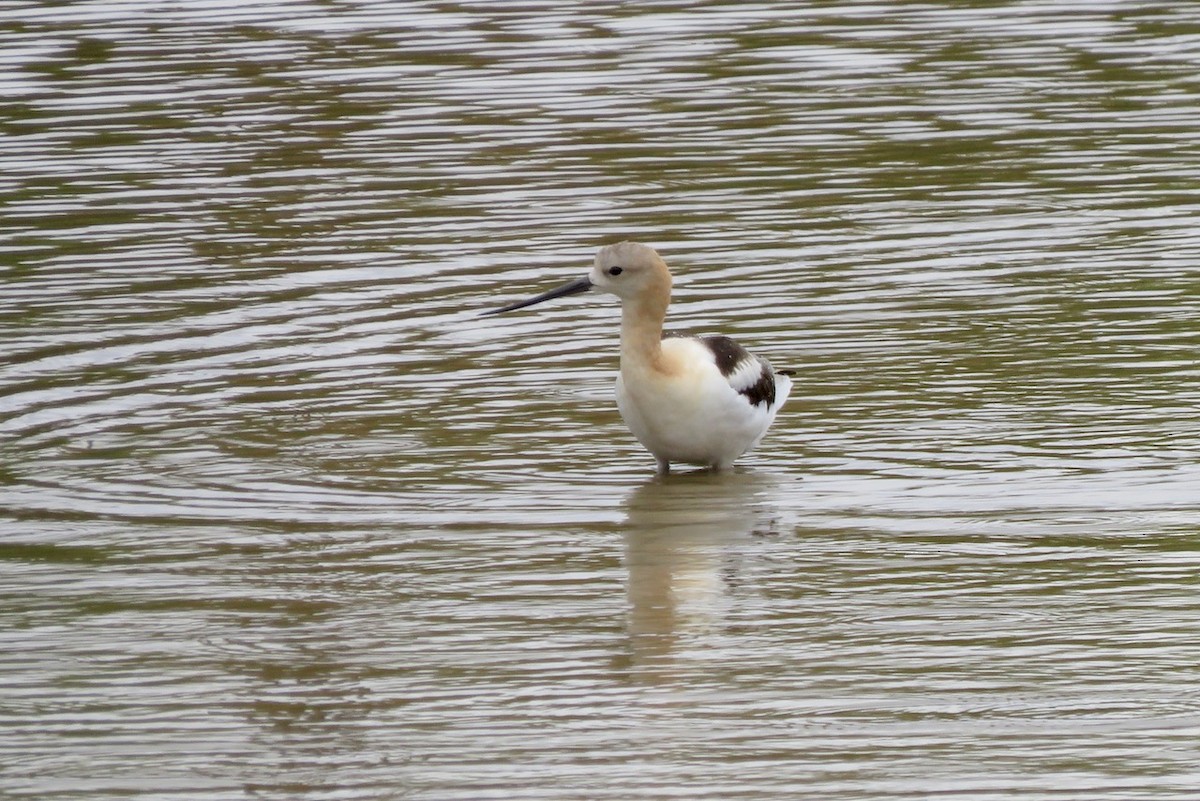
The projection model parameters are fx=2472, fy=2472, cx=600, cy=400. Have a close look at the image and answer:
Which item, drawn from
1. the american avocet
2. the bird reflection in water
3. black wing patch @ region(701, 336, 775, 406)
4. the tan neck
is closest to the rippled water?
the bird reflection in water

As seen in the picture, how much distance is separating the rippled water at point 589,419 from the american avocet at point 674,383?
18 centimetres

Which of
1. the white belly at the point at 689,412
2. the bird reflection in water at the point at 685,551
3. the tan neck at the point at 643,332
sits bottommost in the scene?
the bird reflection in water at the point at 685,551

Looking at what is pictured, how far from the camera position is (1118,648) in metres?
6.98

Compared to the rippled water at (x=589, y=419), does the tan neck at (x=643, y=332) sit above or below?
above

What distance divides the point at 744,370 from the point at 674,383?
0.99 feet

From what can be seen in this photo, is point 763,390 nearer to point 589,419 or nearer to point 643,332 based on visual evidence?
point 643,332

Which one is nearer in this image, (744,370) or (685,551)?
(685,551)

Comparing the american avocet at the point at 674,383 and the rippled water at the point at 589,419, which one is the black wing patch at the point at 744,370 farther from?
the rippled water at the point at 589,419

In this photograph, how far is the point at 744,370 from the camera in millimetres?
9539

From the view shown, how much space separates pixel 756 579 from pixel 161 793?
2468 mm

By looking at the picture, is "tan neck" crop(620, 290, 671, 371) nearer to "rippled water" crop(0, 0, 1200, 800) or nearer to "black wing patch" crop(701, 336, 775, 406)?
"black wing patch" crop(701, 336, 775, 406)

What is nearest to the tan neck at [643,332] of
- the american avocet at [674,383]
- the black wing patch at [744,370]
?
the american avocet at [674,383]

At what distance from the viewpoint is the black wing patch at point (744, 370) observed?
948 cm

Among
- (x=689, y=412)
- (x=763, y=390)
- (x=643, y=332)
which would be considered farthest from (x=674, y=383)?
(x=763, y=390)
